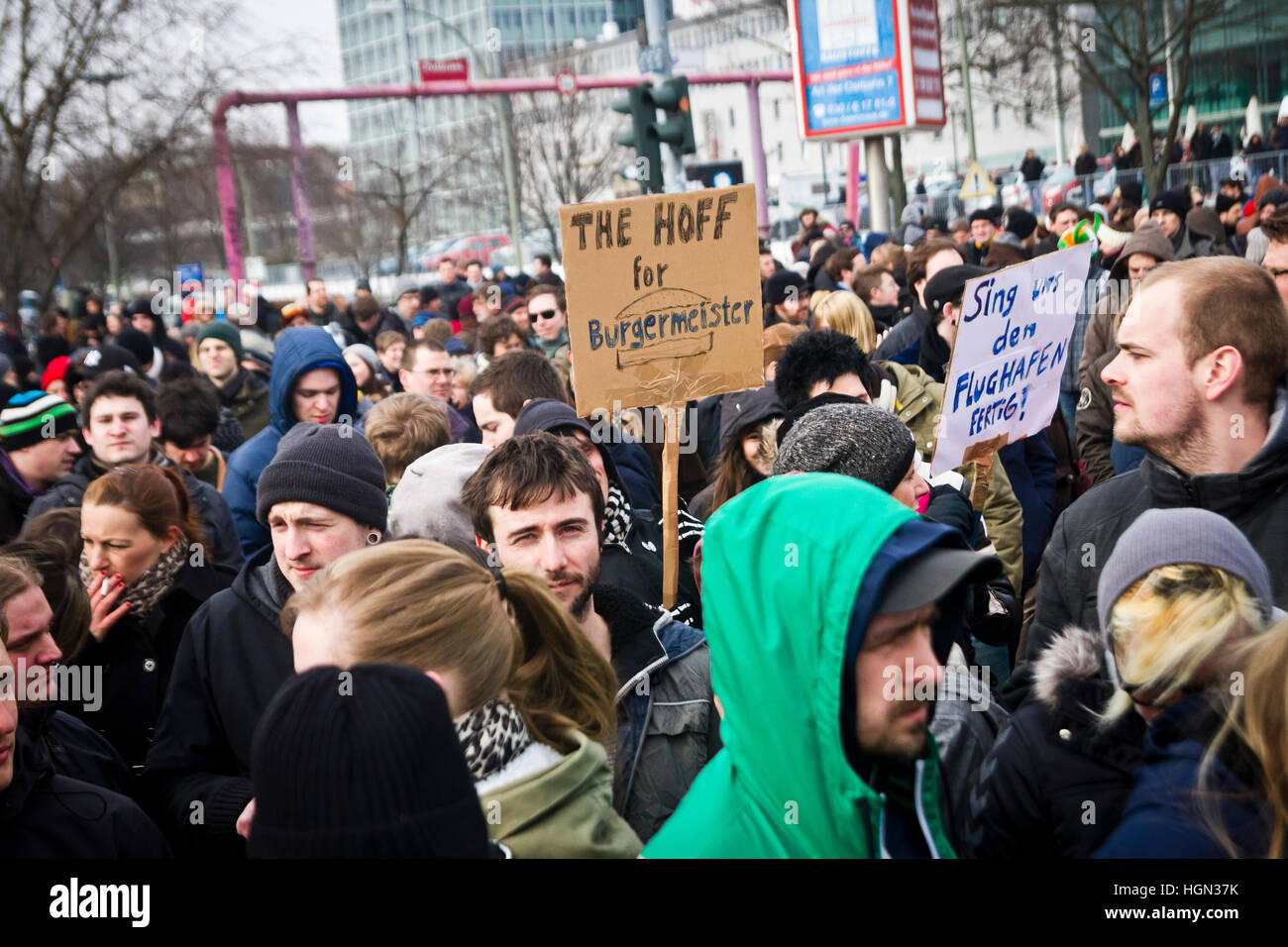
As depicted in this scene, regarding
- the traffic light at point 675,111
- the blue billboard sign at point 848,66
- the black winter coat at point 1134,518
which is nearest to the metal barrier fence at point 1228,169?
the blue billboard sign at point 848,66

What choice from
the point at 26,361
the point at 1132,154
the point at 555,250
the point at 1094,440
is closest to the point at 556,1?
the point at 555,250

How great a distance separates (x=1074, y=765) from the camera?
2.18m

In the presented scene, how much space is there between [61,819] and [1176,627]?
2.23m

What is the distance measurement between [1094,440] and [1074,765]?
396 centimetres

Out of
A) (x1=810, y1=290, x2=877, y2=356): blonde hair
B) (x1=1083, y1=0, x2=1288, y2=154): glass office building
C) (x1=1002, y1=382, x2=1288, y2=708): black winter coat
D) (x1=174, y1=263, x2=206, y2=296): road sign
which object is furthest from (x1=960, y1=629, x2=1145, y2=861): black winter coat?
(x1=1083, y1=0, x2=1288, y2=154): glass office building

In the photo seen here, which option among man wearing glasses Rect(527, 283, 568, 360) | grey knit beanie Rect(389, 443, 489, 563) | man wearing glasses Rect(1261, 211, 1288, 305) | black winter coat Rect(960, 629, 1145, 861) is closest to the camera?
black winter coat Rect(960, 629, 1145, 861)

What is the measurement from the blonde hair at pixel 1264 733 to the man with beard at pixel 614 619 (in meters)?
1.25

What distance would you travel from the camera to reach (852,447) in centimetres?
347

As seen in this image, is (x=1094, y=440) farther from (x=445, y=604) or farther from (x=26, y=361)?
(x=26, y=361)

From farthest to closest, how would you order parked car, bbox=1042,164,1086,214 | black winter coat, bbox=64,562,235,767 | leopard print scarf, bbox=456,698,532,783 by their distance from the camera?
1. parked car, bbox=1042,164,1086,214
2. black winter coat, bbox=64,562,235,767
3. leopard print scarf, bbox=456,698,532,783

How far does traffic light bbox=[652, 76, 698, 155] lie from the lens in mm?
11422

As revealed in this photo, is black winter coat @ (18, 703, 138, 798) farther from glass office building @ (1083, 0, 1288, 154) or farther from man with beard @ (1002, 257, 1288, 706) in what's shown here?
glass office building @ (1083, 0, 1288, 154)

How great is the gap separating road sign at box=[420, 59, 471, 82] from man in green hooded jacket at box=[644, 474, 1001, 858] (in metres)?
21.5

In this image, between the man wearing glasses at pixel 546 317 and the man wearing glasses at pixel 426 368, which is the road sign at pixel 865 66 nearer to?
the man wearing glasses at pixel 546 317
